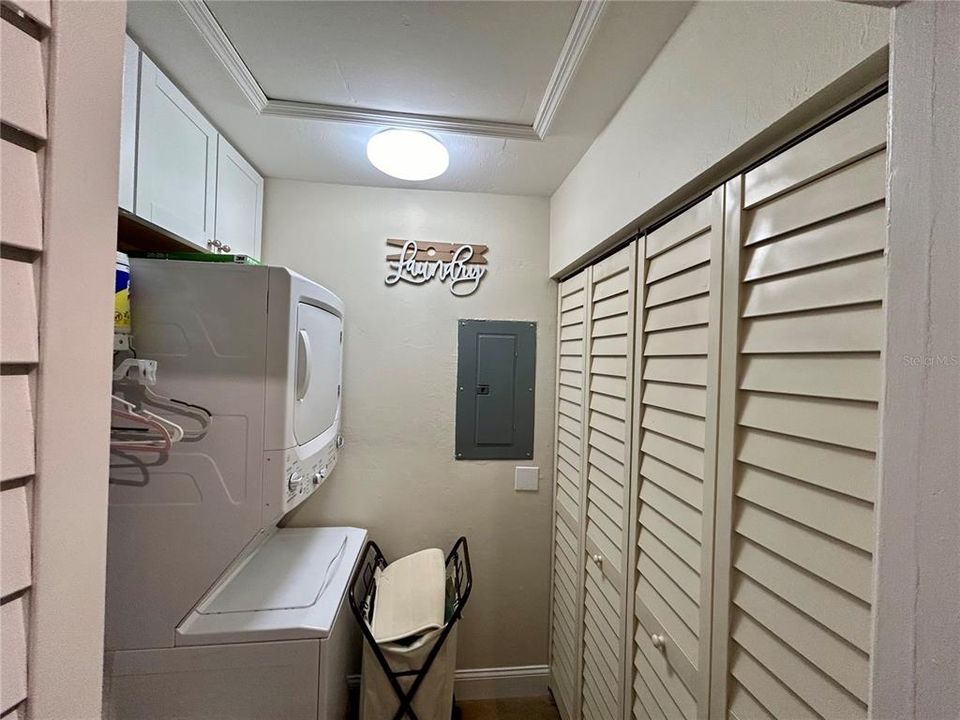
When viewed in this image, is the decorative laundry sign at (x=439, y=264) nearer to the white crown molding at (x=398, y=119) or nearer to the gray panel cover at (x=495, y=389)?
the gray panel cover at (x=495, y=389)

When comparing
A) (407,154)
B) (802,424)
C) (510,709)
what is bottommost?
(510,709)

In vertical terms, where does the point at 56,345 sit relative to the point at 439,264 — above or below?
below

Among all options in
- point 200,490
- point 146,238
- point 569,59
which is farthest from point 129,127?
point 569,59

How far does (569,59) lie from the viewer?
1.14m

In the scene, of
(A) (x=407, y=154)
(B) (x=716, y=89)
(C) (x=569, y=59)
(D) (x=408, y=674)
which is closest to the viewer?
(B) (x=716, y=89)

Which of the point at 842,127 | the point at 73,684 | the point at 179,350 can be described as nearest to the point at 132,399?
the point at 179,350

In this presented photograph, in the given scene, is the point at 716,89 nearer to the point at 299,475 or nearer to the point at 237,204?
the point at 299,475

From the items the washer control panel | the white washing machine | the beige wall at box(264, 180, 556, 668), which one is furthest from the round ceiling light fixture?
the white washing machine

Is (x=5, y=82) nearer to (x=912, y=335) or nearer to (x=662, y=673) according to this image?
(x=912, y=335)

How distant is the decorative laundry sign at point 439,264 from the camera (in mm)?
2074

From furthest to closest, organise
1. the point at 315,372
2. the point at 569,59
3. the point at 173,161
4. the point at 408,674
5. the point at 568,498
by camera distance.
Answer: the point at 568,498
the point at 408,674
the point at 315,372
the point at 173,161
the point at 569,59

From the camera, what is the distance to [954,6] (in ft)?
1.39

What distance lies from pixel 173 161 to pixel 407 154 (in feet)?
2.48

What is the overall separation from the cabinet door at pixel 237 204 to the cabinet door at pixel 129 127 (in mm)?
461
